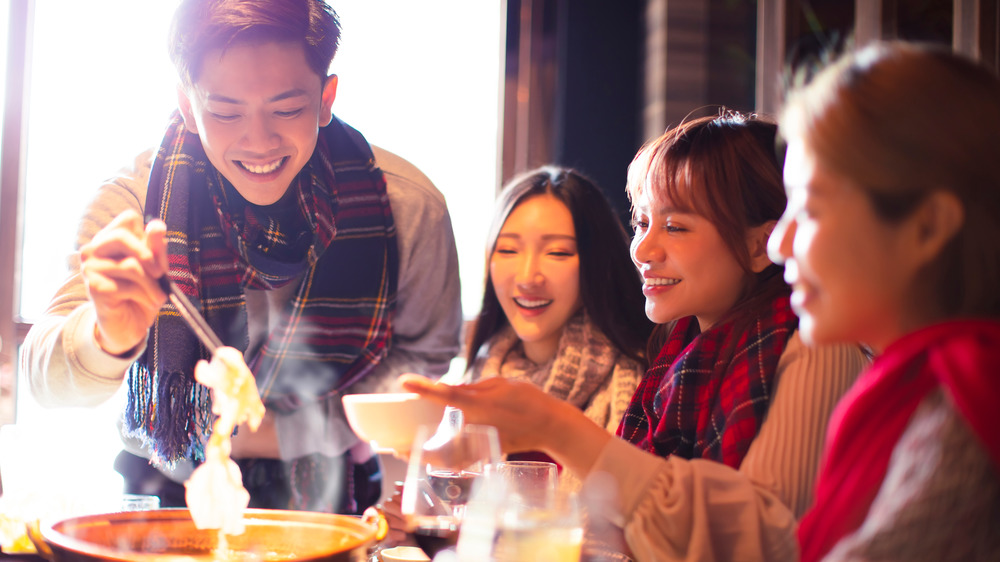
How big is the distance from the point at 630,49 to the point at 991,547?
282 centimetres

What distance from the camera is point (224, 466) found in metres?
0.98

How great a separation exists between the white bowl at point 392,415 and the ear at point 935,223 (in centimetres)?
55

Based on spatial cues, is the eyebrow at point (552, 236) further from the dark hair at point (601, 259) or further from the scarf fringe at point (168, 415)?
the scarf fringe at point (168, 415)

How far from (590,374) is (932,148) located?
4.01 ft

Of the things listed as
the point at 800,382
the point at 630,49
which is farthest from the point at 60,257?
the point at 630,49

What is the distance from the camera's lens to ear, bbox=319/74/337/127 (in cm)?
138

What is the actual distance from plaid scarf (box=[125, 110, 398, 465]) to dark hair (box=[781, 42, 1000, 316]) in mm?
883

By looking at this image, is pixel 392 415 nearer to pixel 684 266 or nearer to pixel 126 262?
pixel 126 262

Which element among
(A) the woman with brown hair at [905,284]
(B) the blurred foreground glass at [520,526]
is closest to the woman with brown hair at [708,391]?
(B) the blurred foreground glass at [520,526]

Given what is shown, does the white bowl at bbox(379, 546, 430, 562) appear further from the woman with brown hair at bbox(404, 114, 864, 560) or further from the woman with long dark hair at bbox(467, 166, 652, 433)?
the woman with long dark hair at bbox(467, 166, 652, 433)

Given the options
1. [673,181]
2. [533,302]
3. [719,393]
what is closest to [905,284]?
[719,393]

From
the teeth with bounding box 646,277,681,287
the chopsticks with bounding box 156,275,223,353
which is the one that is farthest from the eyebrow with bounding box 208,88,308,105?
the teeth with bounding box 646,277,681,287

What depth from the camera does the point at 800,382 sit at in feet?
3.65

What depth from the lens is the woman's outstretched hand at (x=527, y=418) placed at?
39.0 inches
